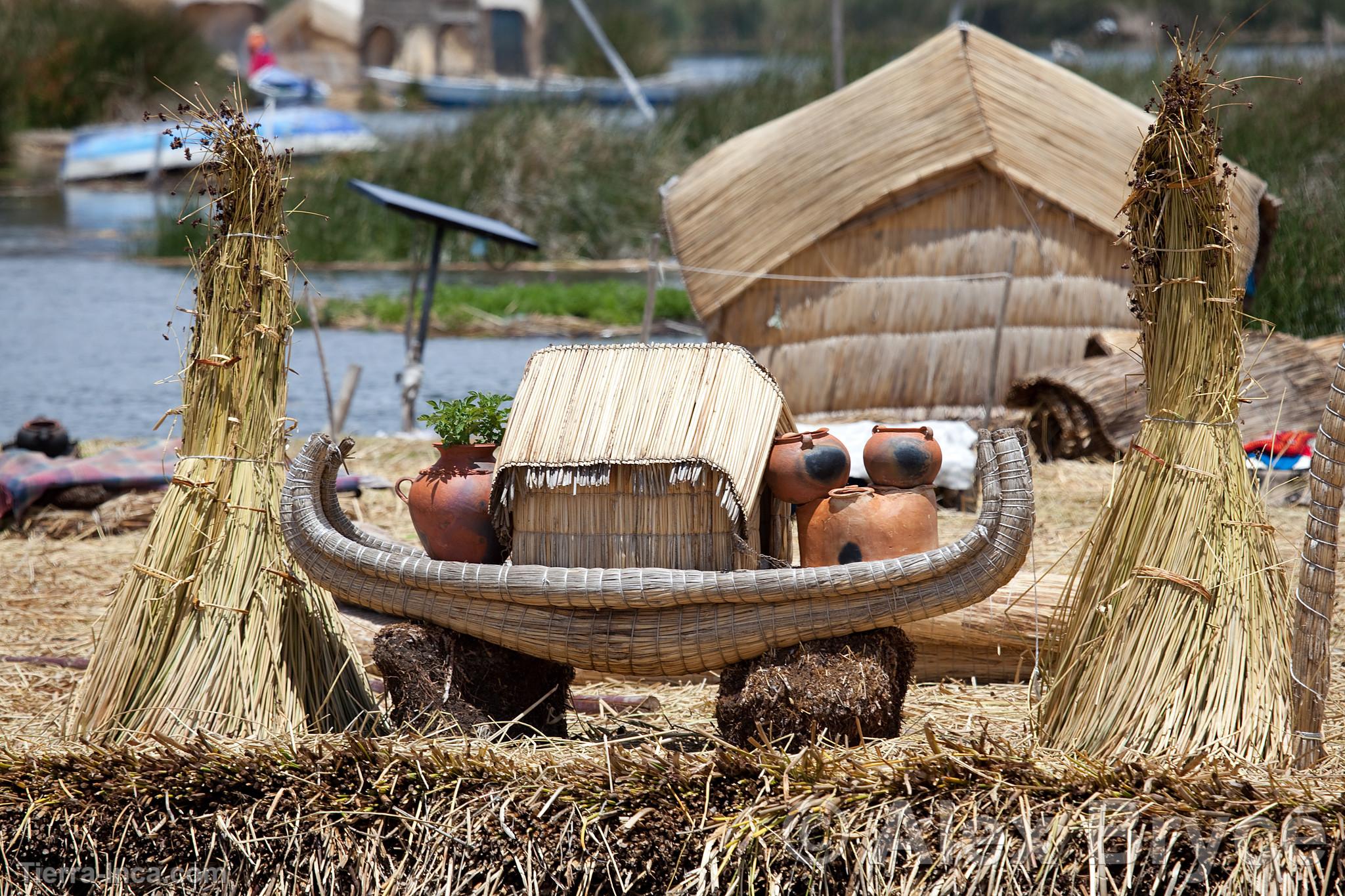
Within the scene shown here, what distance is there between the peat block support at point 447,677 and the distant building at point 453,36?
36.2m

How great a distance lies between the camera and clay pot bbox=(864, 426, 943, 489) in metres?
3.37

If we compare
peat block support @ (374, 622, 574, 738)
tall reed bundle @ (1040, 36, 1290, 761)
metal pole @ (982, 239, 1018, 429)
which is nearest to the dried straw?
tall reed bundle @ (1040, 36, 1290, 761)

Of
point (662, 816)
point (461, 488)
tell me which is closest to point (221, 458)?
point (461, 488)

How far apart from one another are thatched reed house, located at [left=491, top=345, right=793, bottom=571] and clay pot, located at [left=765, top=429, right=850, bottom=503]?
70 mm

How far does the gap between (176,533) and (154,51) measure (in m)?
23.0

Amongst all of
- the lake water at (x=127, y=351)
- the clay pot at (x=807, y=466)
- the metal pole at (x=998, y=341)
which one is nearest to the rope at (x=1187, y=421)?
the clay pot at (x=807, y=466)

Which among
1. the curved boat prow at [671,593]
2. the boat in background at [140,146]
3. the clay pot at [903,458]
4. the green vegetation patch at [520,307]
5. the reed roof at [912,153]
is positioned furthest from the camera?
the boat in background at [140,146]

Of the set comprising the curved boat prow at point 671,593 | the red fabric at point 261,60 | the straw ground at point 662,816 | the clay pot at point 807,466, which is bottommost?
the straw ground at point 662,816

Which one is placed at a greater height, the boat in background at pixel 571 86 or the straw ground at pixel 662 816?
the boat in background at pixel 571 86

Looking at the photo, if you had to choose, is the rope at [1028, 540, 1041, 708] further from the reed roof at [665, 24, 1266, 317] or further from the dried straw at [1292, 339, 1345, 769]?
the reed roof at [665, 24, 1266, 317]

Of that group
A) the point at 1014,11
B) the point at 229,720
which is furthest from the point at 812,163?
the point at 1014,11

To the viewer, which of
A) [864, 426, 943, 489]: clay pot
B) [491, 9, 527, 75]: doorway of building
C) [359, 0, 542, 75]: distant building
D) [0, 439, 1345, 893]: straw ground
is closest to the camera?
[0, 439, 1345, 893]: straw ground

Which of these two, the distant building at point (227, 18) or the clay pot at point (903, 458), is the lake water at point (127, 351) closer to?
the clay pot at point (903, 458)

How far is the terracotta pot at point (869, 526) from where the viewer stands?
3318 millimetres
